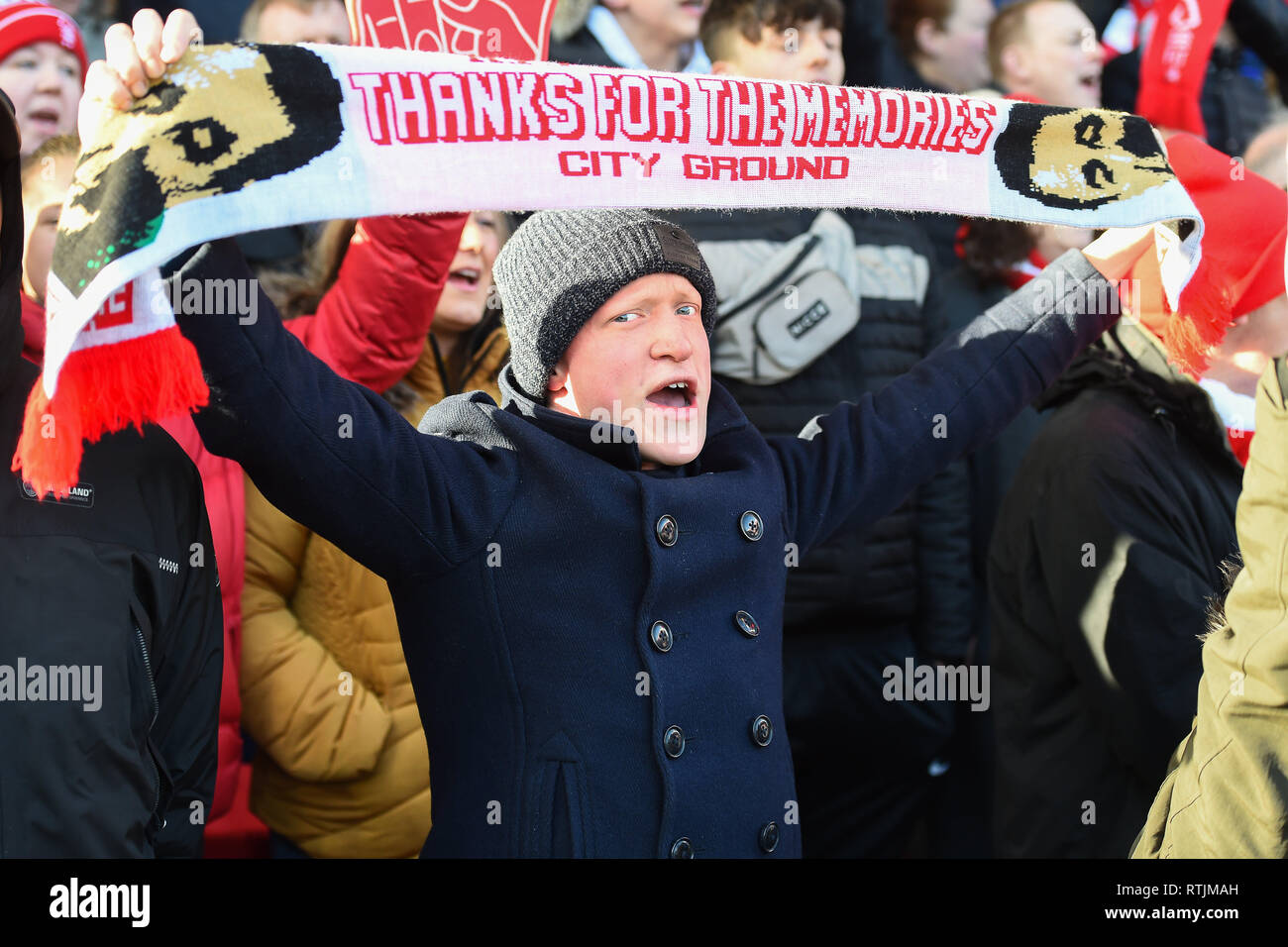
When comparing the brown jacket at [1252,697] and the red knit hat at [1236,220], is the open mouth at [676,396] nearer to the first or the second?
the brown jacket at [1252,697]

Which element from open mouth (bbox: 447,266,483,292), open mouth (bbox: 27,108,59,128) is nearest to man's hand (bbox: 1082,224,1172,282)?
open mouth (bbox: 447,266,483,292)

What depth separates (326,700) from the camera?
2.98m

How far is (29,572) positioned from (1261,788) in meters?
1.68

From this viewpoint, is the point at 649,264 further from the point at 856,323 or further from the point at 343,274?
the point at 856,323

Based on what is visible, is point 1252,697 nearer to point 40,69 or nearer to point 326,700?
point 326,700

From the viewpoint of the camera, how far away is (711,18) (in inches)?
153

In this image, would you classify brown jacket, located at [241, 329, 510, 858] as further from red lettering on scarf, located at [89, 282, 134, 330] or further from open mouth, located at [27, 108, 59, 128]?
red lettering on scarf, located at [89, 282, 134, 330]

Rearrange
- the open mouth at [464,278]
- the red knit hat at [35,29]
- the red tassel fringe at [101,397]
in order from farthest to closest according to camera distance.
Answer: the open mouth at [464,278], the red knit hat at [35,29], the red tassel fringe at [101,397]

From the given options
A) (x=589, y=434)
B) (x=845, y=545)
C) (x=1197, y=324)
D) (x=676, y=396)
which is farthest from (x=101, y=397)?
(x=845, y=545)

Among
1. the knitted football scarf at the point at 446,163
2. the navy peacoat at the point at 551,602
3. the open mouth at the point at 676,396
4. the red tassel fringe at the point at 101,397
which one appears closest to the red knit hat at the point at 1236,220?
the knitted football scarf at the point at 446,163

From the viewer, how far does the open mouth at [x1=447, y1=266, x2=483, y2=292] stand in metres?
3.35

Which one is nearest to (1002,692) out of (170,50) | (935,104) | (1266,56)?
(935,104)

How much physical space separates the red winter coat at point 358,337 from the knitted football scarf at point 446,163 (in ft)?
2.13

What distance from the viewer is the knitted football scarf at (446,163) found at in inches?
72.6
